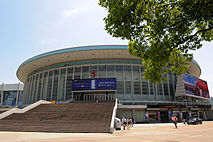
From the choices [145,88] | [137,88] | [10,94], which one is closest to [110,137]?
[137,88]

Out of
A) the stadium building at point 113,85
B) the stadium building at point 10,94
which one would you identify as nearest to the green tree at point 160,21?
the stadium building at point 113,85

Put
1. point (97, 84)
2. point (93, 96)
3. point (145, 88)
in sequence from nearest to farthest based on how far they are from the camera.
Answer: point (97, 84), point (93, 96), point (145, 88)

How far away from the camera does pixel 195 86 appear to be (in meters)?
38.3

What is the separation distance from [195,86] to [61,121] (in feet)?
117

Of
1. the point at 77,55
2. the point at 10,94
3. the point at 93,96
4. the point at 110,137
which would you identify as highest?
the point at 77,55

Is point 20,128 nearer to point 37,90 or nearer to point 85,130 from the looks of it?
point 85,130

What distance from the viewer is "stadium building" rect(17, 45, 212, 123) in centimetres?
3134

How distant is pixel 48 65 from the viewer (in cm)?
4053

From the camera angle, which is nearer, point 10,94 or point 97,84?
point 97,84

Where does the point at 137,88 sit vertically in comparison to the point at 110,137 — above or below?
above

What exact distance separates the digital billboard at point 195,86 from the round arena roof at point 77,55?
4.79 metres

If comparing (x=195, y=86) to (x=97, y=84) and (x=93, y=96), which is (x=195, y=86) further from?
(x=93, y=96)

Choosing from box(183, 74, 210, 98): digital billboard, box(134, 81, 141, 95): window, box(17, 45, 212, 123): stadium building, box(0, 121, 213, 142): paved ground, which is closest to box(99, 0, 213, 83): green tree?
box(0, 121, 213, 142): paved ground

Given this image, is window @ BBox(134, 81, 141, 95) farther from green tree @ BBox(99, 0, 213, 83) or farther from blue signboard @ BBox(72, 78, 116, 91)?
green tree @ BBox(99, 0, 213, 83)
